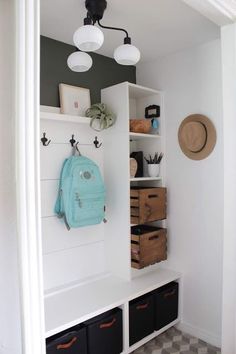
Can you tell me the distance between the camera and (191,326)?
2.45 meters

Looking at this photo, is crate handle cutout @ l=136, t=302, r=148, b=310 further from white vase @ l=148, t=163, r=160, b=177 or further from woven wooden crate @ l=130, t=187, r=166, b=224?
white vase @ l=148, t=163, r=160, b=177

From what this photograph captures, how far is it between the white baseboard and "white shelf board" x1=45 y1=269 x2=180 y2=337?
424mm

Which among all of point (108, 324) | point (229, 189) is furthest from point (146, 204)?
point (108, 324)

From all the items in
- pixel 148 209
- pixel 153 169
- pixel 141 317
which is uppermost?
pixel 153 169

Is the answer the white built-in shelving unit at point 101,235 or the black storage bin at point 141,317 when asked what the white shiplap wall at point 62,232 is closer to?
the white built-in shelving unit at point 101,235

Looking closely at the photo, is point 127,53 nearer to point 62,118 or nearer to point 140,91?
point 62,118

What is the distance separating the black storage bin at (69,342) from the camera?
1.73 m

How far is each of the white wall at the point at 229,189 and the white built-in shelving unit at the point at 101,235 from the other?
26.0 inches

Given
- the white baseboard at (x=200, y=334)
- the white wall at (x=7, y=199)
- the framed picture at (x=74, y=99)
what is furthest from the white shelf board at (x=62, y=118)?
the white baseboard at (x=200, y=334)

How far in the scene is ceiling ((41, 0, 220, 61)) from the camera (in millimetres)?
1739

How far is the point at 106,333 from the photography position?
6.53 ft

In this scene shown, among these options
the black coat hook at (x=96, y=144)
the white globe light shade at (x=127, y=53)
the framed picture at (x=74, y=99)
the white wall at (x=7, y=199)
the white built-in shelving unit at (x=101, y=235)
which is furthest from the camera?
the black coat hook at (x=96, y=144)

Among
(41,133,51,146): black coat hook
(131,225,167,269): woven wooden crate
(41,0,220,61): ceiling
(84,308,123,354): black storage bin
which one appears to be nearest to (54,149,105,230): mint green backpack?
(41,133,51,146): black coat hook

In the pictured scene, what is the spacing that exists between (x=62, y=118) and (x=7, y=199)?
1.38m
